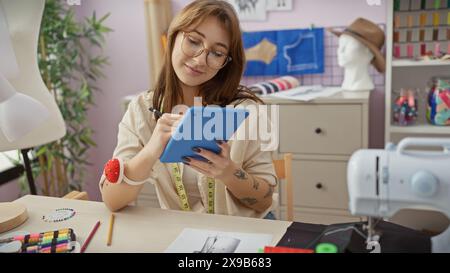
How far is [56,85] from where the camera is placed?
91.7 inches

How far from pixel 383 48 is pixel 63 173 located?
180cm

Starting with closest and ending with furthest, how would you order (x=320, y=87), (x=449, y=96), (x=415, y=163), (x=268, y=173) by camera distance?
(x=415, y=163) → (x=268, y=173) → (x=449, y=96) → (x=320, y=87)

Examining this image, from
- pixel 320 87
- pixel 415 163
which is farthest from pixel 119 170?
pixel 320 87

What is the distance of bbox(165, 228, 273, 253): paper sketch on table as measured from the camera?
0.84m

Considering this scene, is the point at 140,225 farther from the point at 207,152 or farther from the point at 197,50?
the point at 197,50

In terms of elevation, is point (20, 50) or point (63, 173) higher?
point (20, 50)

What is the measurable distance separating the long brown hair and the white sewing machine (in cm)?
53

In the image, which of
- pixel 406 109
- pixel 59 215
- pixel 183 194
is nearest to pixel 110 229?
pixel 59 215

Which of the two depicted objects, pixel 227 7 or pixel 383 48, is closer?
pixel 227 7

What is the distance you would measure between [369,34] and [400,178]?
1.45 m

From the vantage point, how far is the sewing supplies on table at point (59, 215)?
105 cm

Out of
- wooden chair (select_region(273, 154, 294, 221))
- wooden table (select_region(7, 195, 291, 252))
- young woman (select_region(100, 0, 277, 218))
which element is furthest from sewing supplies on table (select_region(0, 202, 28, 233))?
wooden chair (select_region(273, 154, 294, 221))
